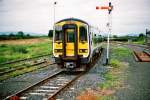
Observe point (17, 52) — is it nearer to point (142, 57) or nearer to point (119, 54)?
point (119, 54)

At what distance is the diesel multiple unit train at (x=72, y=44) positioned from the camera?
640 inches

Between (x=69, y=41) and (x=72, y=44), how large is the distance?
264mm

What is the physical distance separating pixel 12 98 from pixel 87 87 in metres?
3.61

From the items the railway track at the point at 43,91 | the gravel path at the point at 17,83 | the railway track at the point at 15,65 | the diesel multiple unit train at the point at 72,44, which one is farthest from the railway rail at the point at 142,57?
the railway track at the point at 43,91

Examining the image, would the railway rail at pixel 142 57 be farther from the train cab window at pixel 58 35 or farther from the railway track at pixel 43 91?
the railway track at pixel 43 91

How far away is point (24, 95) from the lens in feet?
34.3

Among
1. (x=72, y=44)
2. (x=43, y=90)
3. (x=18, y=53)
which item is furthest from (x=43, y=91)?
(x=18, y=53)

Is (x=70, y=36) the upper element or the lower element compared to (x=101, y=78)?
upper

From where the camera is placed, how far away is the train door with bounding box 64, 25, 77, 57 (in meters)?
16.3

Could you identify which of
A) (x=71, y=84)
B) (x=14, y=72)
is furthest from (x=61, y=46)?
(x=71, y=84)

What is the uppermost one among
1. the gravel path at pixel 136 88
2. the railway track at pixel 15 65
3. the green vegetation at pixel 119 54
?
the green vegetation at pixel 119 54

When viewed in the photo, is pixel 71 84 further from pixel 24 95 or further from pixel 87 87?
pixel 24 95

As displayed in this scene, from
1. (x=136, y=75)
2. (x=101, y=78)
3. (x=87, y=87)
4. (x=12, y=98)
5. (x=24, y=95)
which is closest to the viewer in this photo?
(x=12, y=98)

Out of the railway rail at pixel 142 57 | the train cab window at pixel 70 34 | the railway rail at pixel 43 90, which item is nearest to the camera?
the railway rail at pixel 43 90
